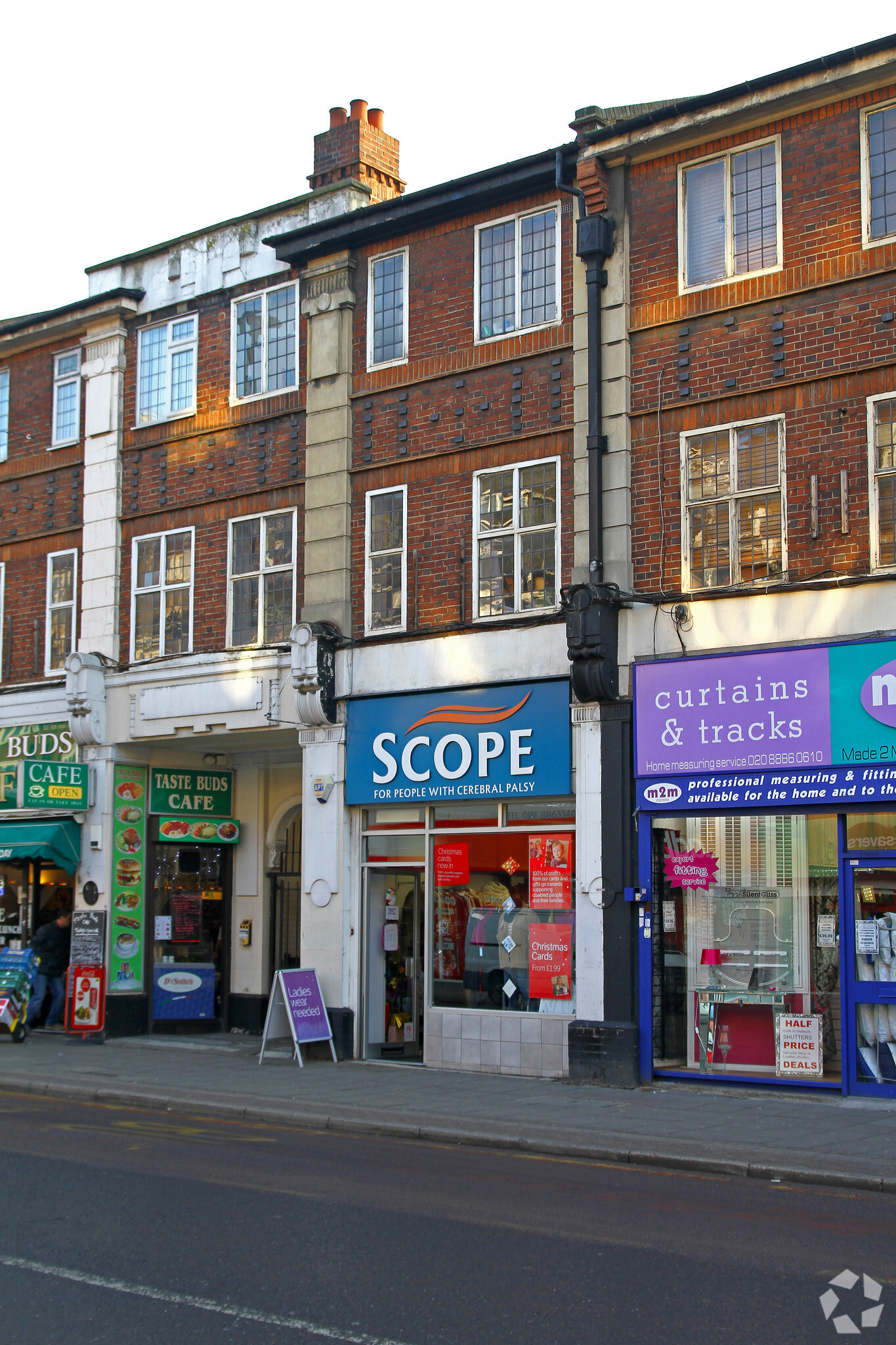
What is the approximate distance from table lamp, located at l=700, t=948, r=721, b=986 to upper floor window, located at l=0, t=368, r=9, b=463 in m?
14.3

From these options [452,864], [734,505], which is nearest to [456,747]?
[452,864]

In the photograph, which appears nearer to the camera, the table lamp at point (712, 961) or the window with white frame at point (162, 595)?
the table lamp at point (712, 961)

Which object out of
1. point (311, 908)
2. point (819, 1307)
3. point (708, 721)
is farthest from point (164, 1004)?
point (819, 1307)

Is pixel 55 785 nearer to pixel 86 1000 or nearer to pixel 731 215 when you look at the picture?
pixel 86 1000

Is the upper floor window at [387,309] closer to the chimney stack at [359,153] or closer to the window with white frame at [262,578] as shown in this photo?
the chimney stack at [359,153]

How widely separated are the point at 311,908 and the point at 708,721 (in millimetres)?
6010

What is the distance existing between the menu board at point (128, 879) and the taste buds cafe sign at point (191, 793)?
225 mm

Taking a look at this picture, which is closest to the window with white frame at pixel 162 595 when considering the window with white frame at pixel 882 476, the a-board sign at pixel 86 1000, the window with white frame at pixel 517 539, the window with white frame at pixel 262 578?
the window with white frame at pixel 262 578

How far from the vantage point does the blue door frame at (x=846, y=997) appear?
13344 millimetres

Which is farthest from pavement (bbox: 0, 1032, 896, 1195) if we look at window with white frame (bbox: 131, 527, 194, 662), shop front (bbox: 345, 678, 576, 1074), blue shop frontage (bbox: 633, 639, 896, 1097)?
window with white frame (bbox: 131, 527, 194, 662)

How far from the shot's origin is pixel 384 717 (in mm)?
17094

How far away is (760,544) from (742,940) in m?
4.15

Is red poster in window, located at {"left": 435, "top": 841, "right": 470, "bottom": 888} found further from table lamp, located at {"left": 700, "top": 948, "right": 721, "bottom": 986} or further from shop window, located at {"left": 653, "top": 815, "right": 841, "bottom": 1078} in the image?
table lamp, located at {"left": 700, "top": 948, "right": 721, "bottom": 986}

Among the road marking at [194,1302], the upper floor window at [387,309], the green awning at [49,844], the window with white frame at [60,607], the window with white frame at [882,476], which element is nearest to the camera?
the road marking at [194,1302]
